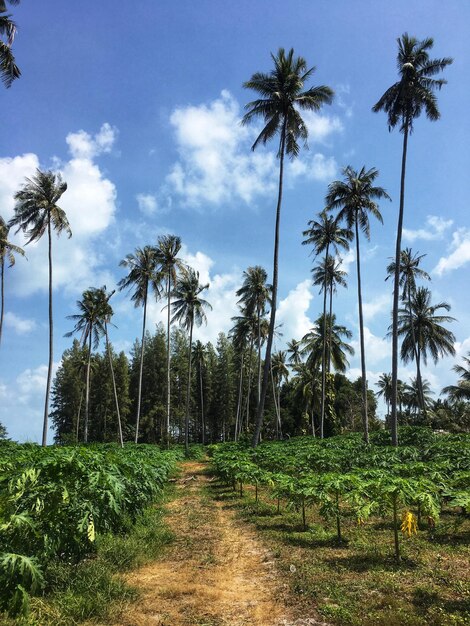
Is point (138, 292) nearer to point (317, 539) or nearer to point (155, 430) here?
point (155, 430)

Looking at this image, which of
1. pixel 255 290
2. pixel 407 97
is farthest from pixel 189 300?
pixel 407 97

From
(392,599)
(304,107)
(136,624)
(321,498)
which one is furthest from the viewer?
(304,107)

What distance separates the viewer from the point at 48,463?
5.03 meters

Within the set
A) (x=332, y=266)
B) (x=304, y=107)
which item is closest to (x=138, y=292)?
(x=332, y=266)

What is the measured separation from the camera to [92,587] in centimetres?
498

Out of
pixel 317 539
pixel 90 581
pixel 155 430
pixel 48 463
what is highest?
pixel 48 463

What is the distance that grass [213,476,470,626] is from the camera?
4.56 m

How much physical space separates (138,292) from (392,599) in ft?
113

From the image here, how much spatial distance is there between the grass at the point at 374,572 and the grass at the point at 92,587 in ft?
7.05

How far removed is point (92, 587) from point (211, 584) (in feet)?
5.24

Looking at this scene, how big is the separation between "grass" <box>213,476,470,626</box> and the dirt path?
0.33 metres

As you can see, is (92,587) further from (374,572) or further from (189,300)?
(189,300)

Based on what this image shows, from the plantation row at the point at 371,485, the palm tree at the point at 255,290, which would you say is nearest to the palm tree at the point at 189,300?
the palm tree at the point at 255,290

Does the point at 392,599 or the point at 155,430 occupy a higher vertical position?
the point at 392,599
